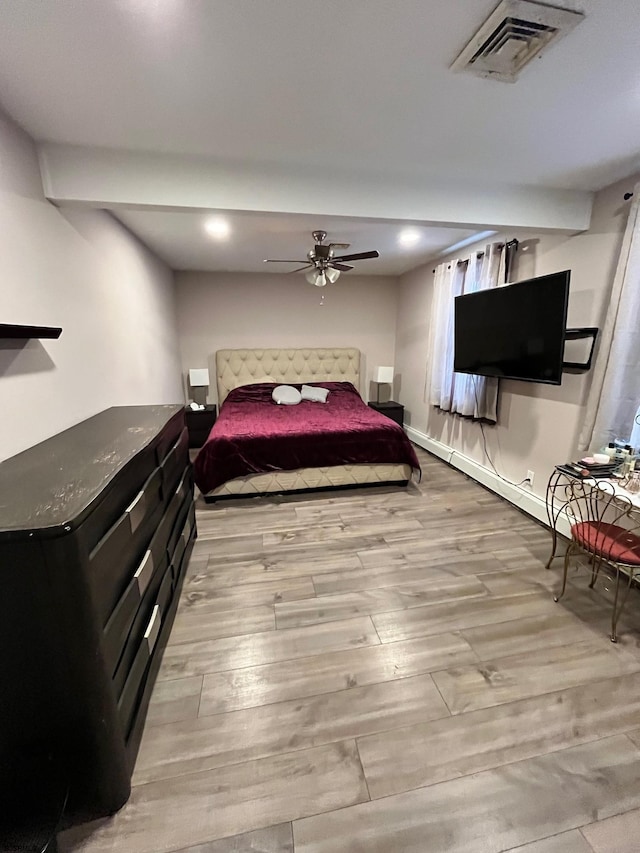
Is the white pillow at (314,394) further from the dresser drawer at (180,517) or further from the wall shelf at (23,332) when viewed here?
the wall shelf at (23,332)

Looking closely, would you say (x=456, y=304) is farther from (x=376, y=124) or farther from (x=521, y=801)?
(x=521, y=801)

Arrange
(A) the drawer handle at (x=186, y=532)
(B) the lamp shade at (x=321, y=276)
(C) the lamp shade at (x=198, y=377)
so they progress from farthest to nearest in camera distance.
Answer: (C) the lamp shade at (x=198, y=377)
(B) the lamp shade at (x=321, y=276)
(A) the drawer handle at (x=186, y=532)

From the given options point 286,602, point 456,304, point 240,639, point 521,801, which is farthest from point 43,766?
point 456,304

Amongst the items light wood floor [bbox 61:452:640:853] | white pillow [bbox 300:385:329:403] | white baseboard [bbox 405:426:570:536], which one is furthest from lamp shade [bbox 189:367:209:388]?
white baseboard [bbox 405:426:570:536]

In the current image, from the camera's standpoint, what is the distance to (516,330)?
263 cm

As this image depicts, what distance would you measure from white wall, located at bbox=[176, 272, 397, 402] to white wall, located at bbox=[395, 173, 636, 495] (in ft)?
4.53

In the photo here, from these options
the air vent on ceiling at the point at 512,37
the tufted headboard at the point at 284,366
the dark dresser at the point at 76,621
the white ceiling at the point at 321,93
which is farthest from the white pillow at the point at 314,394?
the air vent on ceiling at the point at 512,37

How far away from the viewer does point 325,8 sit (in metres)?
1.07

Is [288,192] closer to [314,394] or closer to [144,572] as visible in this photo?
[144,572]

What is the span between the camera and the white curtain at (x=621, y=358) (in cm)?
205

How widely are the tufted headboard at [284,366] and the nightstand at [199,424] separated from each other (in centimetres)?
49

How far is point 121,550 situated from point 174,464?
917 mm

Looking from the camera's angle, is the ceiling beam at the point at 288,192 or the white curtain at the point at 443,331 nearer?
the ceiling beam at the point at 288,192

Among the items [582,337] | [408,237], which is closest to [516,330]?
[582,337]
